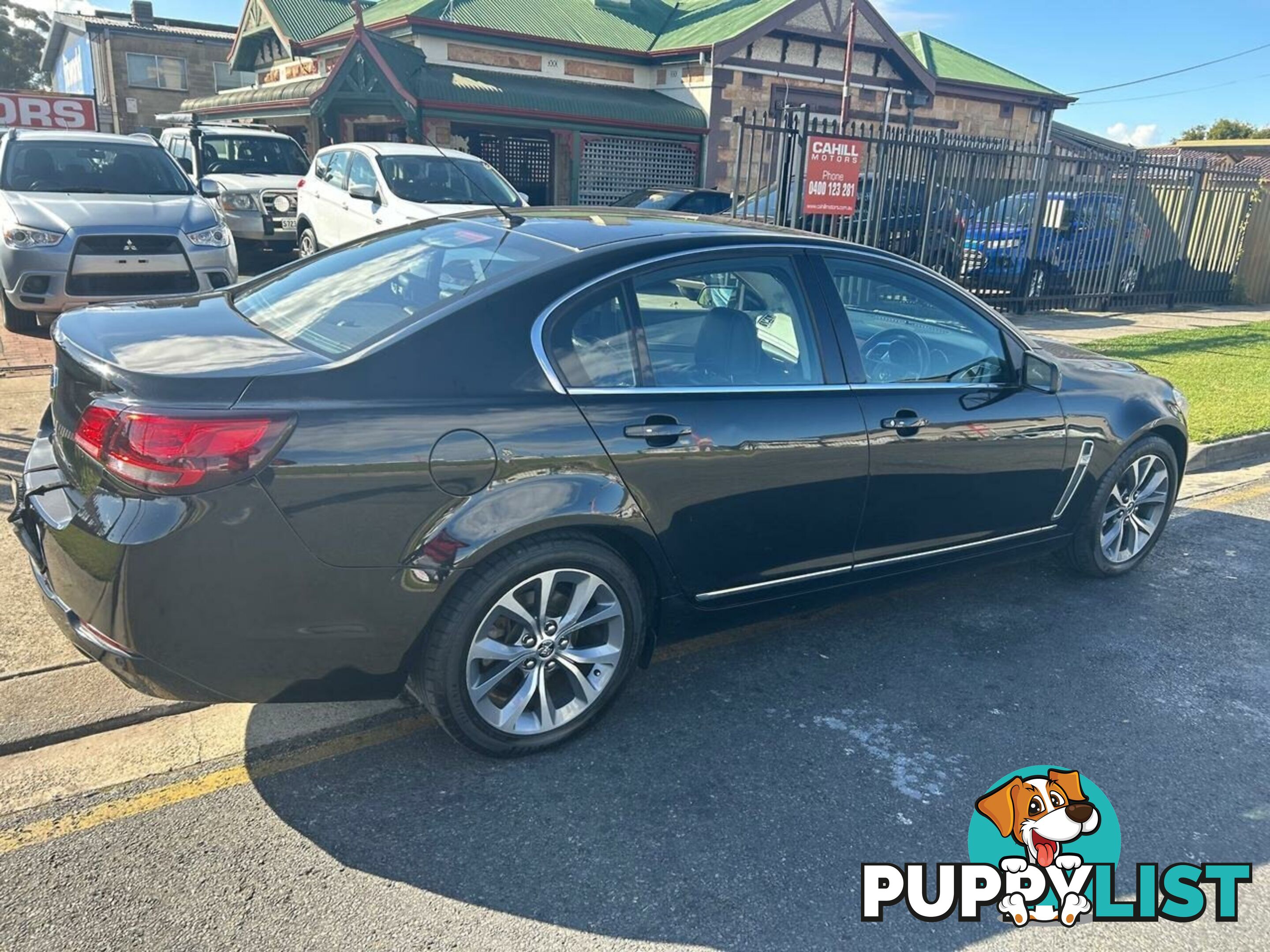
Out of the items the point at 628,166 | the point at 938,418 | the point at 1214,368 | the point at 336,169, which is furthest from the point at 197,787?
the point at 628,166

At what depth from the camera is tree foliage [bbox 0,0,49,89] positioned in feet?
169

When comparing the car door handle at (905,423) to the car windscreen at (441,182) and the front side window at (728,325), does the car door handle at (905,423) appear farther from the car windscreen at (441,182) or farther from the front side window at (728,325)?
the car windscreen at (441,182)

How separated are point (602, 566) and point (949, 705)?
4.93ft

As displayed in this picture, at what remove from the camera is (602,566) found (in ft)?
10.2

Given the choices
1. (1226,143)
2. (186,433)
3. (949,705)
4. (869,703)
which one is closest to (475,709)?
(186,433)

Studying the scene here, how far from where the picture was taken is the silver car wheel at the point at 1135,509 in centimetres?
477

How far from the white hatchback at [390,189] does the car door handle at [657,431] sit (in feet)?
26.3

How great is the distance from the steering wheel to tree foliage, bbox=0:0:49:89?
199 ft

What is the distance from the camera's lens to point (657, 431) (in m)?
3.14

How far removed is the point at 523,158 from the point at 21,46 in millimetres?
45127

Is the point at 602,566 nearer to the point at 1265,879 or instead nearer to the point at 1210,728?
the point at 1265,879

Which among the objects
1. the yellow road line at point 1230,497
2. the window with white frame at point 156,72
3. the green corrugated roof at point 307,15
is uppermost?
the green corrugated roof at point 307,15

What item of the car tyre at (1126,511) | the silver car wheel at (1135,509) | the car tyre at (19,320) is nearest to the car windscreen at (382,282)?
the car tyre at (1126,511)

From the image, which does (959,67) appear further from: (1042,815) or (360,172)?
(1042,815)
